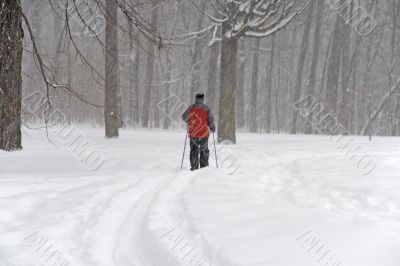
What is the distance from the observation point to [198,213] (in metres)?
5.50

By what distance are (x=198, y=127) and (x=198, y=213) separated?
507cm

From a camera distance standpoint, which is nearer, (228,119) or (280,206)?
(280,206)

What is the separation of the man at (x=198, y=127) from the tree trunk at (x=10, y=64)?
388 cm

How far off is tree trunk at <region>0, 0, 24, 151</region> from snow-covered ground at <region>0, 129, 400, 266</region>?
2.77ft

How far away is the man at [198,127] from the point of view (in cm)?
1043

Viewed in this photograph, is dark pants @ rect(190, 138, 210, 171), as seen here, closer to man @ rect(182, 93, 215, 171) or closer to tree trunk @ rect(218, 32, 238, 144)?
man @ rect(182, 93, 215, 171)

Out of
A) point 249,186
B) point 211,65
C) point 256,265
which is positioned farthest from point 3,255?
point 211,65

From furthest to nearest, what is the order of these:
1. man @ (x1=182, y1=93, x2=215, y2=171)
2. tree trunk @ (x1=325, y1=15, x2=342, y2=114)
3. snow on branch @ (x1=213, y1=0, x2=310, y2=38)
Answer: tree trunk @ (x1=325, y1=15, x2=342, y2=114) < snow on branch @ (x1=213, y1=0, x2=310, y2=38) < man @ (x1=182, y1=93, x2=215, y2=171)

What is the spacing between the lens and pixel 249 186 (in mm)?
7883

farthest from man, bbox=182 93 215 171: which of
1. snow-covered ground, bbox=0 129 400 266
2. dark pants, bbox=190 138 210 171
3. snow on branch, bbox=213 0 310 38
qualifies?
snow on branch, bbox=213 0 310 38

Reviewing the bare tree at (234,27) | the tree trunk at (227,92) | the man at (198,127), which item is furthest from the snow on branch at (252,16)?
the man at (198,127)

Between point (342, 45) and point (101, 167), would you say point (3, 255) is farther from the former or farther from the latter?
point (342, 45)

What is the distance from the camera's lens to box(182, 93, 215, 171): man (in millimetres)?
10430

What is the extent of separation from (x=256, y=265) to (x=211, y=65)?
865 inches
